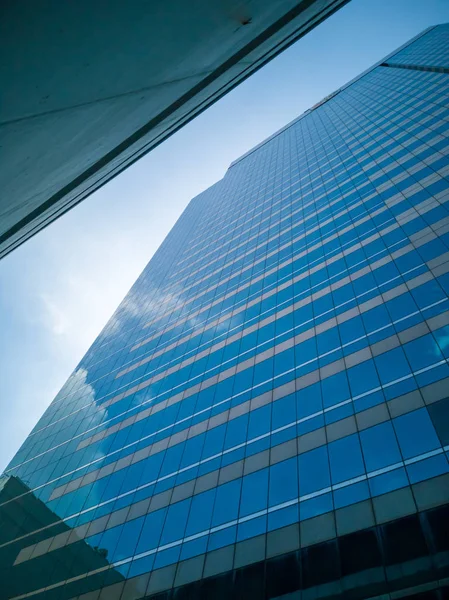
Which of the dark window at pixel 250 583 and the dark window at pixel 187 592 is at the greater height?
the dark window at pixel 250 583

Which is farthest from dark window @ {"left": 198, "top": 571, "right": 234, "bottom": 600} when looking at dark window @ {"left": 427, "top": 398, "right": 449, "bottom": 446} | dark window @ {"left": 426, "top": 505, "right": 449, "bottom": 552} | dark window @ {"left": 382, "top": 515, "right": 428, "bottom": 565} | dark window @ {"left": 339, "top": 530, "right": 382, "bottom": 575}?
dark window @ {"left": 427, "top": 398, "right": 449, "bottom": 446}

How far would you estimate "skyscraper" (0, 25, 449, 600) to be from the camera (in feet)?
43.6

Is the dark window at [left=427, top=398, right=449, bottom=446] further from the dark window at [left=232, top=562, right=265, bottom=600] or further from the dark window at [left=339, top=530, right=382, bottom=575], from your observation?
the dark window at [left=232, top=562, right=265, bottom=600]

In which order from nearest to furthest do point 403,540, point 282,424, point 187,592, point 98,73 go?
point 98,73, point 403,540, point 187,592, point 282,424

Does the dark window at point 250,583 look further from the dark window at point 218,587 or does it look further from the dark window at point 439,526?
the dark window at point 439,526

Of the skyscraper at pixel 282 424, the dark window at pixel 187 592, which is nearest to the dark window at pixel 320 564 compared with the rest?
the skyscraper at pixel 282 424

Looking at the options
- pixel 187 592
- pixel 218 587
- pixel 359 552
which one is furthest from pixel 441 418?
pixel 187 592

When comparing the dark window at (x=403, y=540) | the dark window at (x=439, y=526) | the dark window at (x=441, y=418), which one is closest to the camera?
the dark window at (x=439, y=526)

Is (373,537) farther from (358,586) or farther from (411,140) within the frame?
(411,140)

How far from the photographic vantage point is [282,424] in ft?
62.4

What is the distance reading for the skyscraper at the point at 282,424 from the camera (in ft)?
43.6

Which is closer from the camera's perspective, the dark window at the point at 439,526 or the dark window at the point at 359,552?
the dark window at the point at 439,526

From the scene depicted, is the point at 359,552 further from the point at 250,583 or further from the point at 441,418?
the point at 441,418

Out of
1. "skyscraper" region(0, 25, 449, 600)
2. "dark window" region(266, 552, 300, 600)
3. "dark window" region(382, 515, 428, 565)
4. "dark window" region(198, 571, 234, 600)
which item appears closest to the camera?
"dark window" region(382, 515, 428, 565)
